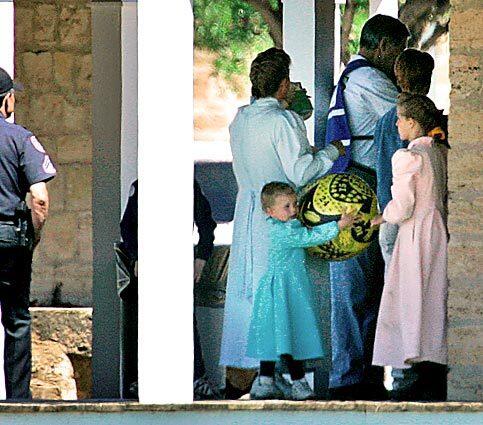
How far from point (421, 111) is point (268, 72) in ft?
2.69

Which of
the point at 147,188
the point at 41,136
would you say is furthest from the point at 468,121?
the point at 41,136

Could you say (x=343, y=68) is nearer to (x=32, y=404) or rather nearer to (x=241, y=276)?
(x=241, y=276)

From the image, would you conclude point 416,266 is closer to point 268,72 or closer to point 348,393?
point 348,393

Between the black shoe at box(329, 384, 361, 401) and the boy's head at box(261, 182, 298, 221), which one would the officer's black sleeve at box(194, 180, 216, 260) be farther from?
the black shoe at box(329, 384, 361, 401)

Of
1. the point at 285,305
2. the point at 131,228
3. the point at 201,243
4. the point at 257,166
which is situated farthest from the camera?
the point at 131,228

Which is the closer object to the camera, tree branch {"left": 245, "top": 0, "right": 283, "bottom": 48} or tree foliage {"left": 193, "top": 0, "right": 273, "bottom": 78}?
tree foliage {"left": 193, "top": 0, "right": 273, "bottom": 78}

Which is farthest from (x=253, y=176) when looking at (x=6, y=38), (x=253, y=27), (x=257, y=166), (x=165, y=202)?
(x=6, y=38)

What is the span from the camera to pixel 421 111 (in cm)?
1380

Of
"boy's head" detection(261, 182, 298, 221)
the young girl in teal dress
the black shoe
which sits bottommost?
the black shoe

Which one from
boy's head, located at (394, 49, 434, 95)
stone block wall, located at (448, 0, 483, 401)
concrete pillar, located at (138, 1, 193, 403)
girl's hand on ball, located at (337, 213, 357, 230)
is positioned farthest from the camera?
boy's head, located at (394, 49, 434, 95)

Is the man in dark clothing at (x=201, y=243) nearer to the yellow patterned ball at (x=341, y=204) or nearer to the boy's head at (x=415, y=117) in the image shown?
the yellow patterned ball at (x=341, y=204)

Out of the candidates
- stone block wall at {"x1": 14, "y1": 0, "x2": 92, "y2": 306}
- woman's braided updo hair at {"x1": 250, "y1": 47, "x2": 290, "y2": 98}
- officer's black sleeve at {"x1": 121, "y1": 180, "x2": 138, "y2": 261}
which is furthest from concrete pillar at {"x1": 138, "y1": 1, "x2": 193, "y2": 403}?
stone block wall at {"x1": 14, "y1": 0, "x2": 92, "y2": 306}

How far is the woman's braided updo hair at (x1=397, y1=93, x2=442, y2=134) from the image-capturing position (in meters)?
13.8

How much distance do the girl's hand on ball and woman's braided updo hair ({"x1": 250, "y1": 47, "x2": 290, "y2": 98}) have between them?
0.76 metres
